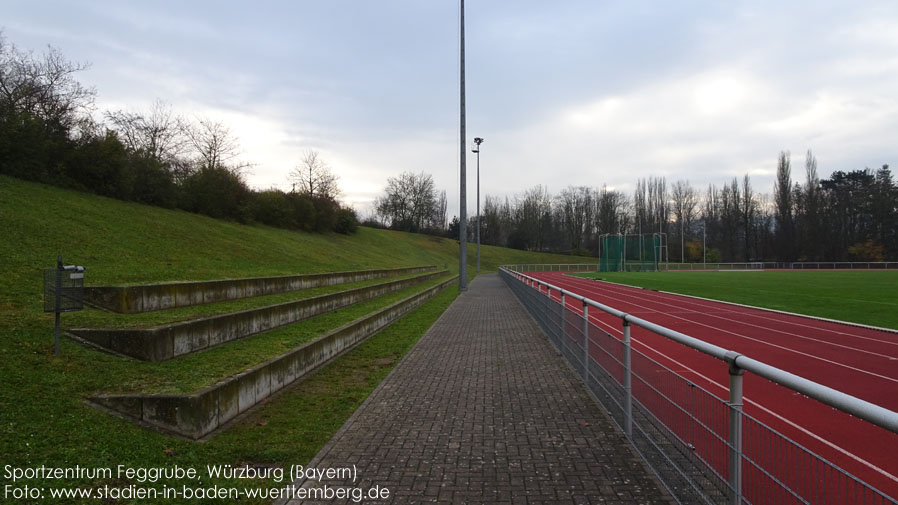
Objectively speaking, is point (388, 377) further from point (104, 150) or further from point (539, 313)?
point (104, 150)

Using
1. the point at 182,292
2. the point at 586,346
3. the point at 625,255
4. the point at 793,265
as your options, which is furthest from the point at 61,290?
the point at 793,265

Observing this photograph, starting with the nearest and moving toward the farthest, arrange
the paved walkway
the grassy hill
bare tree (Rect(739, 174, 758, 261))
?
1. the paved walkway
2. the grassy hill
3. bare tree (Rect(739, 174, 758, 261))

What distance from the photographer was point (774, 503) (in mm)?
2385

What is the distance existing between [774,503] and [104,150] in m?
20.3

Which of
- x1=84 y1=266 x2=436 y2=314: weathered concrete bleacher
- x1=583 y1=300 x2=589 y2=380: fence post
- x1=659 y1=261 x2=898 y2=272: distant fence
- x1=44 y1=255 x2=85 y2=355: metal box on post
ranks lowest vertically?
x1=659 y1=261 x2=898 y2=272: distant fence

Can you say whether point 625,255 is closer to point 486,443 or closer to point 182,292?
point 182,292

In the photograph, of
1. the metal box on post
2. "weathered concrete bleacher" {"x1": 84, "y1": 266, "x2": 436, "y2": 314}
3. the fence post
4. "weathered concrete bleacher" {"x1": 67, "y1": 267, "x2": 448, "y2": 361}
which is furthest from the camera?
"weathered concrete bleacher" {"x1": 84, "y1": 266, "x2": 436, "y2": 314}

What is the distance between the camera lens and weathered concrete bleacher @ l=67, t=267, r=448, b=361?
5.51m

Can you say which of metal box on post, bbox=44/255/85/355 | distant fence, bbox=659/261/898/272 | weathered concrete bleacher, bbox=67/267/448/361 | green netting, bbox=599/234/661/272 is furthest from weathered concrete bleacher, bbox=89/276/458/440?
distant fence, bbox=659/261/898/272

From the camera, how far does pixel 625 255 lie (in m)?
57.0

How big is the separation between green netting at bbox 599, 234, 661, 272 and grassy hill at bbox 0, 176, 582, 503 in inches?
1821

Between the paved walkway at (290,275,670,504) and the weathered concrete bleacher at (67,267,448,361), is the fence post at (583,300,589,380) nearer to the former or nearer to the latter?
the paved walkway at (290,275,670,504)

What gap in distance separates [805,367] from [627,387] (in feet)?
17.2

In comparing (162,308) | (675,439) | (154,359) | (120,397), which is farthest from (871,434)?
(162,308)
